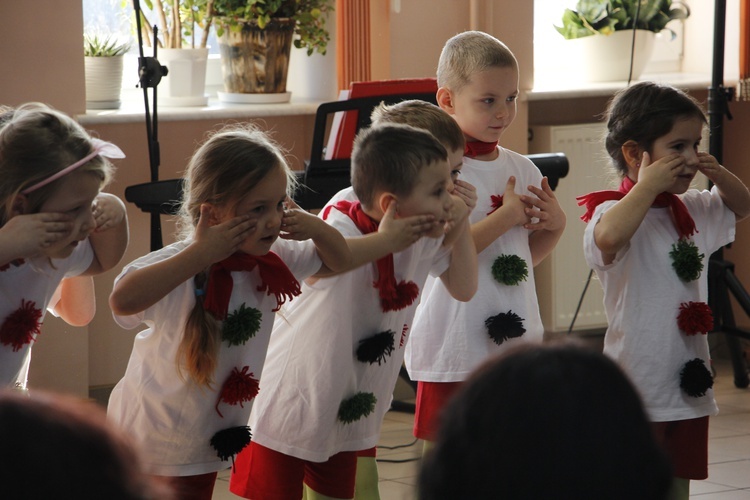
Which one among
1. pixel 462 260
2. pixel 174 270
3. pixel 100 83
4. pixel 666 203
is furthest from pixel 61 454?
pixel 100 83

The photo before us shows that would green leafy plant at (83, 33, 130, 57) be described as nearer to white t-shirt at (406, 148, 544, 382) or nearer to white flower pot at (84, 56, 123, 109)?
white flower pot at (84, 56, 123, 109)

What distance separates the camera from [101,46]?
4.02 m

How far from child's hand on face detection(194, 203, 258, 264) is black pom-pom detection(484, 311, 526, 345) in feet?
2.47

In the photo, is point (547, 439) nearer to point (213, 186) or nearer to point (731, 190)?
point (213, 186)

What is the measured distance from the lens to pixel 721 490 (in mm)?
3164

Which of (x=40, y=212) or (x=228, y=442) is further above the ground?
Answer: (x=40, y=212)

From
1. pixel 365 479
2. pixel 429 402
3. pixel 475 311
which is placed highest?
pixel 475 311

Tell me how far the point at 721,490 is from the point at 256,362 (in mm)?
1747

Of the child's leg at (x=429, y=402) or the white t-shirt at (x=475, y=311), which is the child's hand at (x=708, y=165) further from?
the child's leg at (x=429, y=402)

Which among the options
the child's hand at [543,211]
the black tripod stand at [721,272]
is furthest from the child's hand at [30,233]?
the black tripod stand at [721,272]

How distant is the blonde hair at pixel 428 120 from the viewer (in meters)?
2.32

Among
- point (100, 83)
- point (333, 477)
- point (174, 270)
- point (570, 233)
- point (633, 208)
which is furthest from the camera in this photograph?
point (570, 233)

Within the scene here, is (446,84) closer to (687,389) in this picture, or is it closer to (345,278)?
(345,278)

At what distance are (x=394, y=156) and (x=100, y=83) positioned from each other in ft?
7.08
